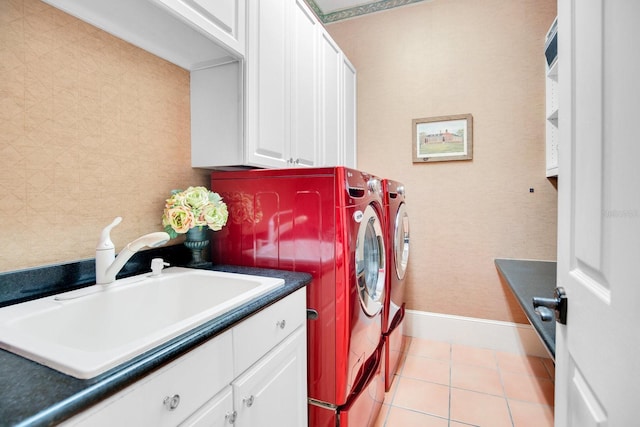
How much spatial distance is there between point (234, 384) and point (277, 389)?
0.26 metres

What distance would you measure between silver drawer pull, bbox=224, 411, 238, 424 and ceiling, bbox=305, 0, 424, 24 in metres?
3.09

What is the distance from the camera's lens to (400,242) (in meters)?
2.21

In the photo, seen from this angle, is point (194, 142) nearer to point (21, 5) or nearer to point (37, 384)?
point (21, 5)

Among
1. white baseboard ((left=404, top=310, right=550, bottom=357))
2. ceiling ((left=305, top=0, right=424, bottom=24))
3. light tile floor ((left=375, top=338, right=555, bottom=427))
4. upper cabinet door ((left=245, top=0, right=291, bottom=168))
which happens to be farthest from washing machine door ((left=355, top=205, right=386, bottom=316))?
ceiling ((left=305, top=0, right=424, bottom=24))

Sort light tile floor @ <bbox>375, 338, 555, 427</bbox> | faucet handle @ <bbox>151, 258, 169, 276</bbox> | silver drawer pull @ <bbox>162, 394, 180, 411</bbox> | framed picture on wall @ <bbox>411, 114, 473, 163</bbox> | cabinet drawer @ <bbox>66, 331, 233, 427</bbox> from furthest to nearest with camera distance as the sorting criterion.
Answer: framed picture on wall @ <bbox>411, 114, 473, 163</bbox>
light tile floor @ <bbox>375, 338, 555, 427</bbox>
faucet handle @ <bbox>151, 258, 169, 276</bbox>
silver drawer pull @ <bbox>162, 394, 180, 411</bbox>
cabinet drawer @ <bbox>66, 331, 233, 427</bbox>

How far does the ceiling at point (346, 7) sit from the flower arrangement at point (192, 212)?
2.32 m

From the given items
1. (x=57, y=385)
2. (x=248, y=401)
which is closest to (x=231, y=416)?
(x=248, y=401)

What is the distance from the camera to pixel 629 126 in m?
0.44

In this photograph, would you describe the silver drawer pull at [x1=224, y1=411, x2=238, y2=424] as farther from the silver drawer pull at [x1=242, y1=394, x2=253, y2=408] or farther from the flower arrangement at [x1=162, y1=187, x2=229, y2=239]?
the flower arrangement at [x1=162, y1=187, x2=229, y2=239]

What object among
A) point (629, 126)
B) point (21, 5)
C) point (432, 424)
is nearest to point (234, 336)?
point (629, 126)

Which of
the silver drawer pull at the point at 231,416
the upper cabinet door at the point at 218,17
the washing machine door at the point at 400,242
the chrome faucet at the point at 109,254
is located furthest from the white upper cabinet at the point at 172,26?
the washing machine door at the point at 400,242

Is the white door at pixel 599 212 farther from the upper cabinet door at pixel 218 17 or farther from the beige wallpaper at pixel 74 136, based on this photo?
the beige wallpaper at pixel 74 136

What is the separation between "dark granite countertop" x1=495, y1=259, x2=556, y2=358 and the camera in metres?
1.05

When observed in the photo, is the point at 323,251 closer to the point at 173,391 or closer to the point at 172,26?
the point at 173,391
